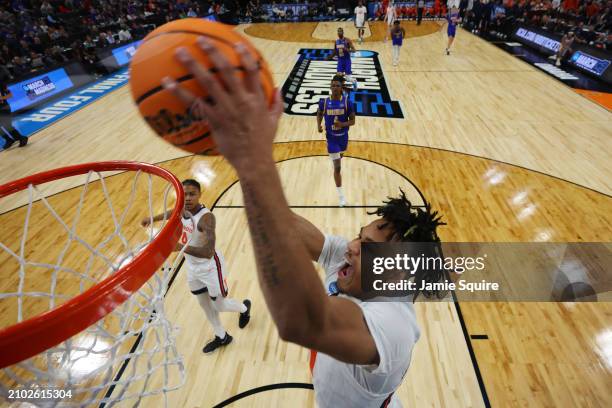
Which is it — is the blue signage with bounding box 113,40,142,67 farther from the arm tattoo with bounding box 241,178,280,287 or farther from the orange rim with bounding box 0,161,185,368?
the arm tattoo with bounding box 241,178,280,287

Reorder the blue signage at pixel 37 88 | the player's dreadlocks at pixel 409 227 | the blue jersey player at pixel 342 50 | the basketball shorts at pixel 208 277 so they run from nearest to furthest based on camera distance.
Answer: the player's dreadlocks at pixel 409 227
the basketball shorts at pixel 208 277
the blue signage at pixel 37 88
the blue jersey player at pixel 342 50

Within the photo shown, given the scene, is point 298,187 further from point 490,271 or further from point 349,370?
point 349,370

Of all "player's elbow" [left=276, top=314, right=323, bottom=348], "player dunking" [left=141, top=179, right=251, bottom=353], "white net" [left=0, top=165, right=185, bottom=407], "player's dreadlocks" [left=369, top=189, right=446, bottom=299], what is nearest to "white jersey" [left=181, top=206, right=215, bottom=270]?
"player dunking" [left=141, top=179, right=251, bottom=353]

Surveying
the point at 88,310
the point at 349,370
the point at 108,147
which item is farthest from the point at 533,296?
→ the point at 108,147

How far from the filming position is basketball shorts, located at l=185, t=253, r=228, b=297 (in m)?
3.24

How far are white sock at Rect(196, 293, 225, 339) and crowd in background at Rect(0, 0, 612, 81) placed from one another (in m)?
9.87

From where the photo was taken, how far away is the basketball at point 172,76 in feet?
3.64

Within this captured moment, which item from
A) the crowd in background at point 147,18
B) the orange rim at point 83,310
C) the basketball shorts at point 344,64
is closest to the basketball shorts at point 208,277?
the orange rim at point 83,310

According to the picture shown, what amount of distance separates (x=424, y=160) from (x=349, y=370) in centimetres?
591

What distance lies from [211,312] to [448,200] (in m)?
4.09

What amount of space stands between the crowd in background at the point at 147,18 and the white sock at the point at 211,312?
9867 millimetres

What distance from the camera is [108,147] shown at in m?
7.93

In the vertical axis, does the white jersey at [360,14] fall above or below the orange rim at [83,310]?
below

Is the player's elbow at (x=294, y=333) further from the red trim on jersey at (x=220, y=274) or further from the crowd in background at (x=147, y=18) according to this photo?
the crowd in background at (x=147, y=18)
